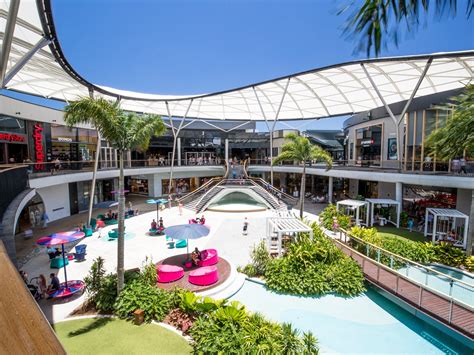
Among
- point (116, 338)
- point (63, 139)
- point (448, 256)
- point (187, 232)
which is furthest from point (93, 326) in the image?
point (63, 139)

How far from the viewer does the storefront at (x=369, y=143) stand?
97.3 ft

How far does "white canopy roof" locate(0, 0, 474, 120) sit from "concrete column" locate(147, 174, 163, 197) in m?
10.3

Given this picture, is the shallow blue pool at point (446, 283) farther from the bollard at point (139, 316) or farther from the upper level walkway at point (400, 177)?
the bollard at point (139, 316)

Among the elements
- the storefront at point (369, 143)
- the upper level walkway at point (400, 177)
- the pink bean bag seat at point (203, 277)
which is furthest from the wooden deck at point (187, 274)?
the storefront at point (369, 143)

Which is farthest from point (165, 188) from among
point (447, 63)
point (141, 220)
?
point (447, 63)

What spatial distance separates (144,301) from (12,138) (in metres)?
20.5

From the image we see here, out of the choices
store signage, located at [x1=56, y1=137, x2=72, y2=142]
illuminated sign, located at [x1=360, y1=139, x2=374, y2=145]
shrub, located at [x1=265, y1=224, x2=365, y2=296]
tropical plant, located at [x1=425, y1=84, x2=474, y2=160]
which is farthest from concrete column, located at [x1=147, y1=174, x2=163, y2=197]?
tropical plant, located at [x1=425, y1=84, x2=474, y2=160]

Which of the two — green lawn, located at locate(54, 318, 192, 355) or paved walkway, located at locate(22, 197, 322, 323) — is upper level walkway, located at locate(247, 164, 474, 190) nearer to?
→ paved walkway, located at locate(22, 197, 322, 323)

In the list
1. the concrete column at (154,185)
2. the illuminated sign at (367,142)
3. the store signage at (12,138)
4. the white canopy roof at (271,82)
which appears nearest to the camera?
the white canopy roof at (271,82)

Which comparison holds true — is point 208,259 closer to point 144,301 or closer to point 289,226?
point 144,301

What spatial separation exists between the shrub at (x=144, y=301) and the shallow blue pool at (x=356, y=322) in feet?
10.5

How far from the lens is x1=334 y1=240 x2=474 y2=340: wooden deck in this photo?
347 inches

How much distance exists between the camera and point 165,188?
38750mm

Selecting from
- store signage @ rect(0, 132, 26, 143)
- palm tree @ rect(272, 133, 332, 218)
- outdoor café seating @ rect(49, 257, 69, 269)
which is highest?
store signage @ rect(0, 132, 26, 143)
